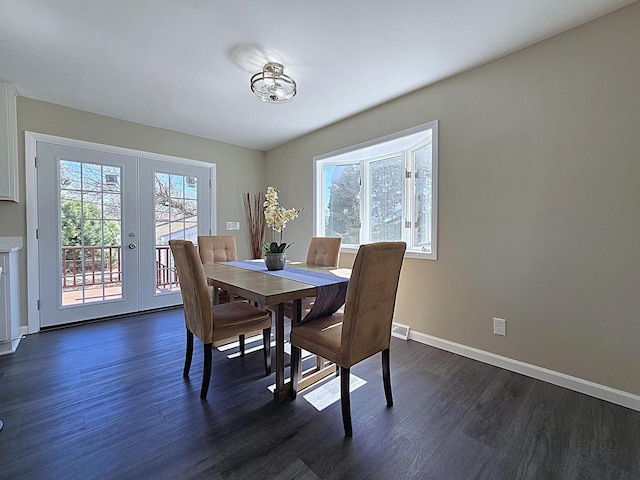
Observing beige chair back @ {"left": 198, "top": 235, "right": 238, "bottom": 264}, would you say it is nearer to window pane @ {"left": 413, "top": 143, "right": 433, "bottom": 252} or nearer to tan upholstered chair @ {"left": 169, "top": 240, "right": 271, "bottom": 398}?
tan upholstered chair @ {"left": 169, "top": 240, "right": 271, "bottom": 398}

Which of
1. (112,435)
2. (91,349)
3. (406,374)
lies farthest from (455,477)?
(91,349)

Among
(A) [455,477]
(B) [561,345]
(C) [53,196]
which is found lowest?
(A) [455,477]

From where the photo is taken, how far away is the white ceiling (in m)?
1.77

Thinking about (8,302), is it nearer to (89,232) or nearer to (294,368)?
(89,232)

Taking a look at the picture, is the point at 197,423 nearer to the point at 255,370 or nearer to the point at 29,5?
the point at 255,370

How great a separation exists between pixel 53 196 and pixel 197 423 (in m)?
3.08

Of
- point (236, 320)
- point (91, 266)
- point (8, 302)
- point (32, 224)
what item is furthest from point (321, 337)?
point (32, 224)

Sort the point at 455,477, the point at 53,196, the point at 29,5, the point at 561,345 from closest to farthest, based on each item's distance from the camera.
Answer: the point at 455,477 < the point at 29,5 < the point at 561,345 < the point at 53,196

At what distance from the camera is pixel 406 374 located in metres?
2.18

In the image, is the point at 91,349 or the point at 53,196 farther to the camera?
the point at 53,196

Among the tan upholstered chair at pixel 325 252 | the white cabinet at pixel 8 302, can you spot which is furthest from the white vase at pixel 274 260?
the white cabinet at pixel 8 302

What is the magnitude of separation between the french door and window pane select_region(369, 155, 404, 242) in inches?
100

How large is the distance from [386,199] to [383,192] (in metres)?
0.11

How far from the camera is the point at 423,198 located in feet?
9.97
